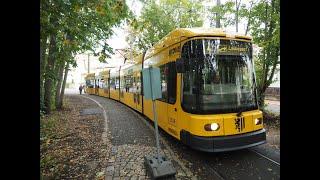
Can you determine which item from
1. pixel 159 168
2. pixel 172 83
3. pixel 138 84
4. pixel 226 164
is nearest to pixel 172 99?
pixel 172 83

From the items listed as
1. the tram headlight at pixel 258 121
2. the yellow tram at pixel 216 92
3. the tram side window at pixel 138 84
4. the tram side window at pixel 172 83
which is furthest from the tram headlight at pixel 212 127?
the tram side window at pixel 138 84

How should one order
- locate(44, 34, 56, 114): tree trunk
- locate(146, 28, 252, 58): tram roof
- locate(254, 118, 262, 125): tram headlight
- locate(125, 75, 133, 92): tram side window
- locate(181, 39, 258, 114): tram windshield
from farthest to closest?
locate(125, 75, 133, 92): tram side window → locate(44, 34, 56, 114): tree trunk → locate(254, 118, 262, 125): tram headlight → locate(146, 28, 252, 58): tram roof → locate(181, 39, 258, 114): tram windshield

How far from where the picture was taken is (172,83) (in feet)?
26.4

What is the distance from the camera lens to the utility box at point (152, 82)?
6.02 metres

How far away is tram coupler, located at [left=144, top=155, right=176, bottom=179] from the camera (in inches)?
224

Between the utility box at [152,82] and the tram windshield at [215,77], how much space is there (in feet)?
3.63

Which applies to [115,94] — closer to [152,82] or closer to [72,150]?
[72,150]

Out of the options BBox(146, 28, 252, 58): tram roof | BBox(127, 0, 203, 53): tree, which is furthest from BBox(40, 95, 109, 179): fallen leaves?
BBox(127, 0, 203, 53): tree

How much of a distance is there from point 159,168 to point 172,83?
288 centimetres

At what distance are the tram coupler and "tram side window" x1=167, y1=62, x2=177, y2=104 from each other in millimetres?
2090

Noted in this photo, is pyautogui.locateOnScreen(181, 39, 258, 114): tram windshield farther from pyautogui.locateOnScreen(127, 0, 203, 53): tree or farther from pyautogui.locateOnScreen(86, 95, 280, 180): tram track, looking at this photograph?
pyautogui.locateOnScreen(127, 0, 203, 53): tree

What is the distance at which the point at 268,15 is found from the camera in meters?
13.2

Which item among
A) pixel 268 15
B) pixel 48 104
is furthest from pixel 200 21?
pixel 48 104
